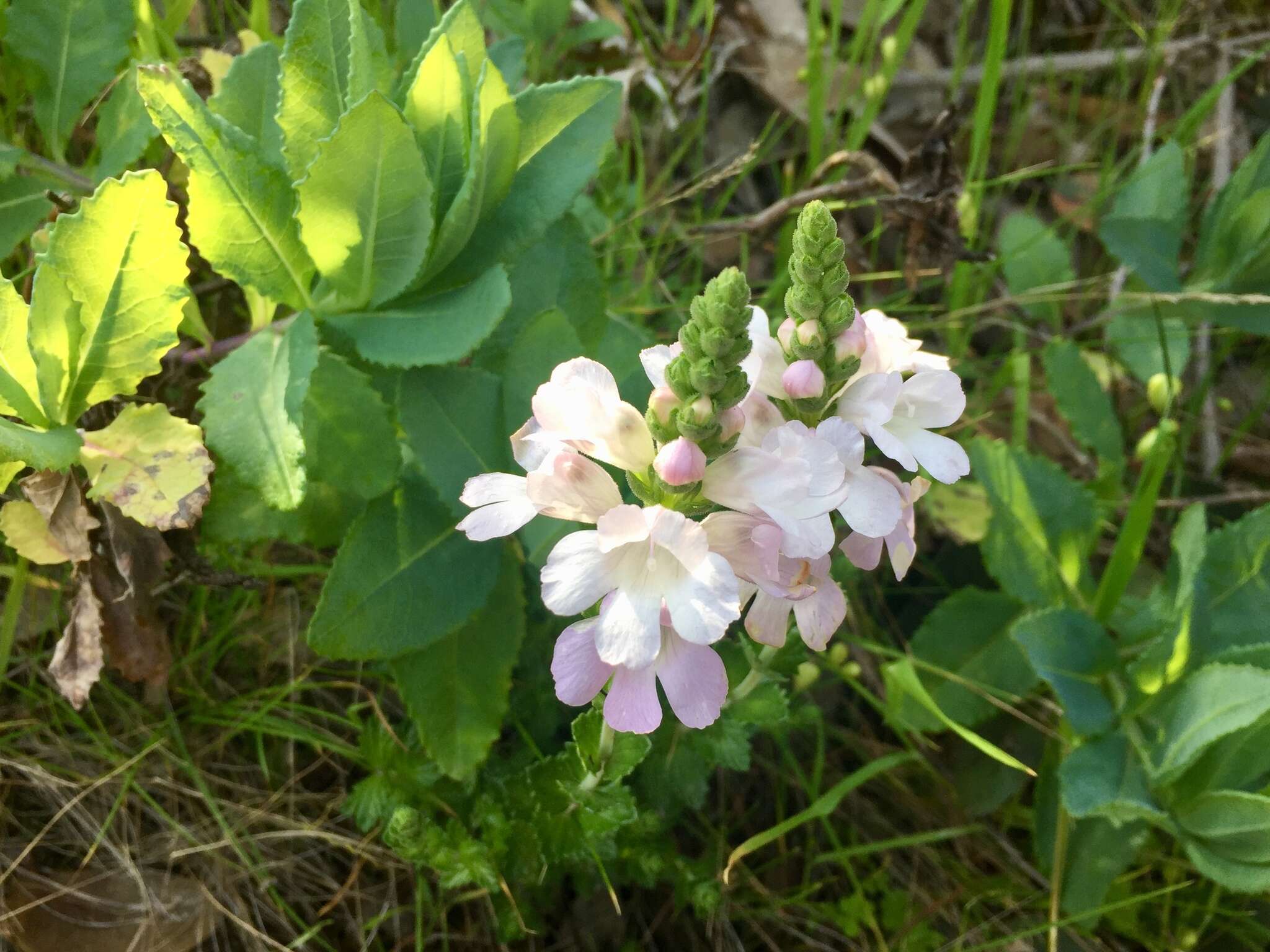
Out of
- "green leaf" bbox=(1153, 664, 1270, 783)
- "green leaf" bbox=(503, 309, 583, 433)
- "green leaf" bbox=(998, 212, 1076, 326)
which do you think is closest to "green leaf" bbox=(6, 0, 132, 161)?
"green leaf" bbox=(503, 309, 583, 433)

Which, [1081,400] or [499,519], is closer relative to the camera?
[499,519]

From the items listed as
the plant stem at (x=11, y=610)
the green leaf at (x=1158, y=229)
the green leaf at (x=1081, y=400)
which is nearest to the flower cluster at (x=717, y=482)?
the plant stem at (x=11, y=610)

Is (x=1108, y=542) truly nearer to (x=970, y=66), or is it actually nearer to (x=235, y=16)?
(x=970, y=66)

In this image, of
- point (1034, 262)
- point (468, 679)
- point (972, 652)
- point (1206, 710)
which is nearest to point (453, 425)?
point (468, 679)

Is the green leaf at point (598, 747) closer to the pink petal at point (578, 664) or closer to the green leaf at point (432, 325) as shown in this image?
the pink petal at point (578, 664)

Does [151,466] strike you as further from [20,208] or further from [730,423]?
[730,423]

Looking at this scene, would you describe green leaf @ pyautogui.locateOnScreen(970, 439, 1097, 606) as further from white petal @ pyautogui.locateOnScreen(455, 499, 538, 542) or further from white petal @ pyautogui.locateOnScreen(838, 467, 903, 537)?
white petal @ pyautogui.locateOnScreen(455, 499, 538, 542)
